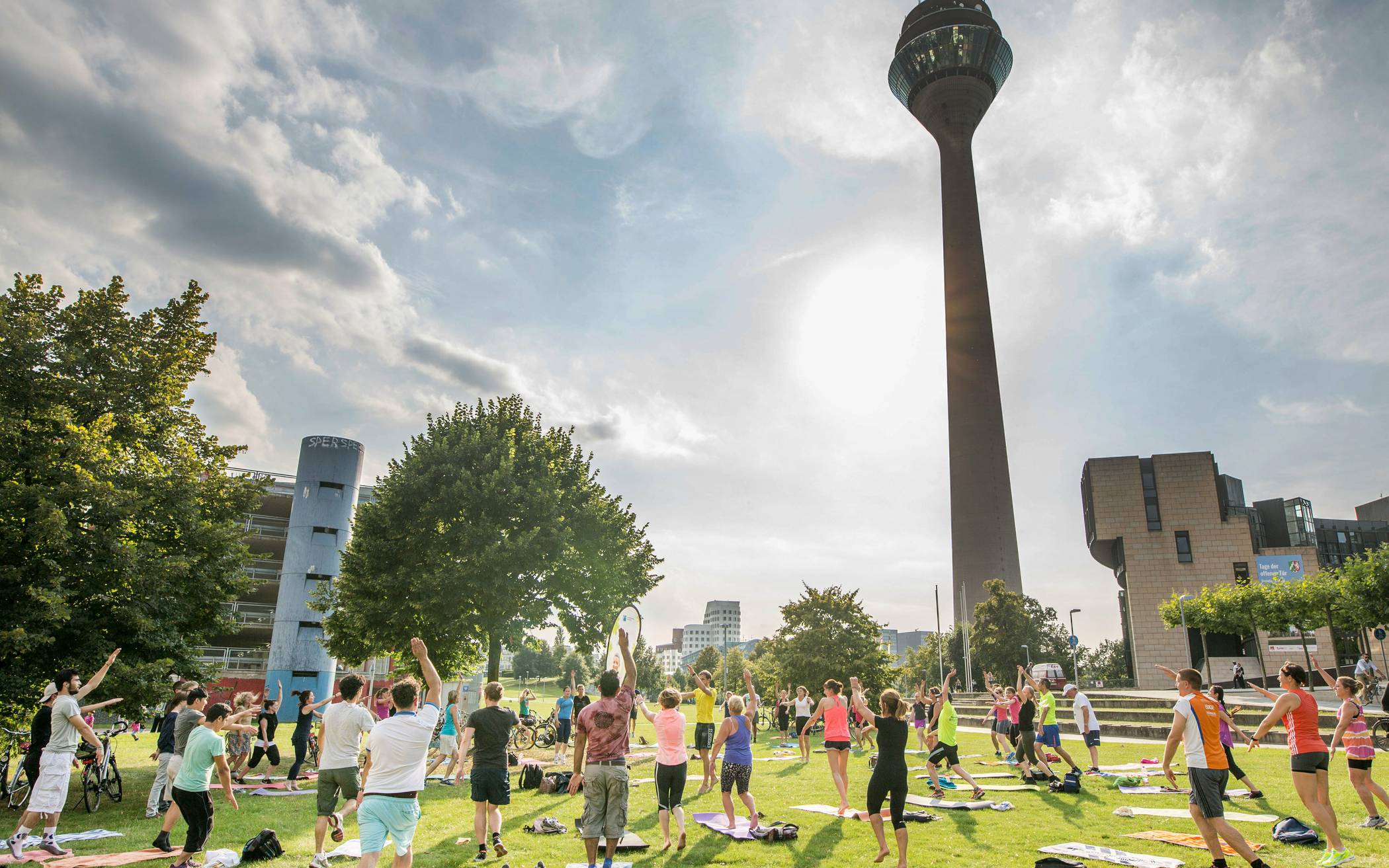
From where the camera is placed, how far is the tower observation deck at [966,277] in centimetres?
8044

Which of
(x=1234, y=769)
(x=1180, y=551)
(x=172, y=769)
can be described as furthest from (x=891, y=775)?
(x=1180, y=551)

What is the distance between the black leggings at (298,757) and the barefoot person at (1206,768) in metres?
16.4

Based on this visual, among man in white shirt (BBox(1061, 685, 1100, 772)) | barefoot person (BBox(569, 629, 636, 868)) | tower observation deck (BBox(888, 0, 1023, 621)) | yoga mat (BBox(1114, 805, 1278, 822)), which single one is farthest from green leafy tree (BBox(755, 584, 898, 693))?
tower observation deck (BBox(888, 0, 1023, 621))

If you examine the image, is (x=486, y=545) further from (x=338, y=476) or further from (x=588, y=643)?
(x=338, y=476)

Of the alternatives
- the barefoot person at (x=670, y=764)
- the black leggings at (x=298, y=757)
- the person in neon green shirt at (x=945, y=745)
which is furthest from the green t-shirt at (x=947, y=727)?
the black leggings at (x=298, y=757)

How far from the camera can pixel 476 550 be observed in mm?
25297

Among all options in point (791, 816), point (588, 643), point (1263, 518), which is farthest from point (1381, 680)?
point (1263, 518)

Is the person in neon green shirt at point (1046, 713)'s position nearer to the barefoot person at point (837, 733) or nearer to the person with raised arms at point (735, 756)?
the barefoot person at point (837, 733)

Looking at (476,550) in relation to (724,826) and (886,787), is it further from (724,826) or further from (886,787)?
(886,787)

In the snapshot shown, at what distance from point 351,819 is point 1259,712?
32.9m

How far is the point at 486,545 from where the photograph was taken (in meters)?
25.1

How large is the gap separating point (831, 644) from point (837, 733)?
22.5 m

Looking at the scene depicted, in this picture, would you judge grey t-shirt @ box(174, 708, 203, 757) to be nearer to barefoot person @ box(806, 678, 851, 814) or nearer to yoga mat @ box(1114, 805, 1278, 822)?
barefoot person @ box(806, 678, 851, 814)

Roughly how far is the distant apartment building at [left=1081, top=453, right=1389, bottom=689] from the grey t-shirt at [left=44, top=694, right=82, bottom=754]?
77376 millimetres
